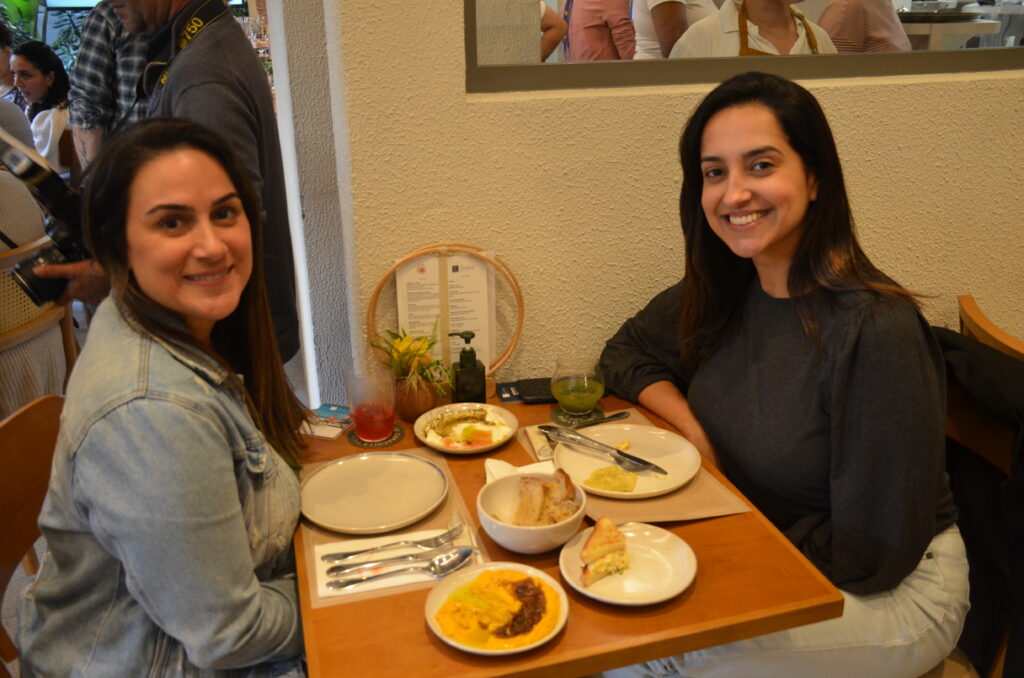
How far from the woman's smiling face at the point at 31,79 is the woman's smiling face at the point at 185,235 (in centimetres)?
409

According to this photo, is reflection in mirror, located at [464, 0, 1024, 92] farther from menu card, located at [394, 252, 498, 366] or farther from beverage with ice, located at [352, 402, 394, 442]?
beverage with ice, located at [352, 402, 394, 442]

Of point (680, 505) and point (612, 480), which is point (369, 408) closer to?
point (612, 480)

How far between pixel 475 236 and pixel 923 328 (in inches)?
35.0

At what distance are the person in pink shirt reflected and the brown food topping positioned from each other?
44.3 inches

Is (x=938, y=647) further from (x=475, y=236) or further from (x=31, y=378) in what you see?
(x=31, y=378)

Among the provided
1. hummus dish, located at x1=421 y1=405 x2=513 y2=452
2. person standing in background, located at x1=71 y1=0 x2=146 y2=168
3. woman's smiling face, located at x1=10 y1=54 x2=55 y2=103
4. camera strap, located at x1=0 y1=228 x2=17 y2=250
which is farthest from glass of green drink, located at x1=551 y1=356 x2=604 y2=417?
woman's smiling face, located at x1=10 y1=54 x2=55 y2=103

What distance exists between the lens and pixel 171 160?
99 centimetres

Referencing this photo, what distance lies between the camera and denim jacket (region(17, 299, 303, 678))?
88cm

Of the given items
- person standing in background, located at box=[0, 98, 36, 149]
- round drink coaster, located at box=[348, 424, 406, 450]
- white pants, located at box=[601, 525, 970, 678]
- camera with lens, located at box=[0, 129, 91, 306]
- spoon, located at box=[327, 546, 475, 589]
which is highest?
person standing in background, located at box=[0, 98, 36, 149]

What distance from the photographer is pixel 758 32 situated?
5.77 ft

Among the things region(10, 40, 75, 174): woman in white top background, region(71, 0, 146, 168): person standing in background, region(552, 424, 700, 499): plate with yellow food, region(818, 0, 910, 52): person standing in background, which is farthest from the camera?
region(10, 40, 75, 174): woman in white top background

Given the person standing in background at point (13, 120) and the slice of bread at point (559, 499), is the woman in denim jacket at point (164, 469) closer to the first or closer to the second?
the slice of bread at point (559, 499)

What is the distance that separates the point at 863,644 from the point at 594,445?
0.53m

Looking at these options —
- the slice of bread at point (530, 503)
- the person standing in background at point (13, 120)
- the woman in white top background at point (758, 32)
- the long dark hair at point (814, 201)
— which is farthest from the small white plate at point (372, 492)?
the person standing in background at point (13, 120)
